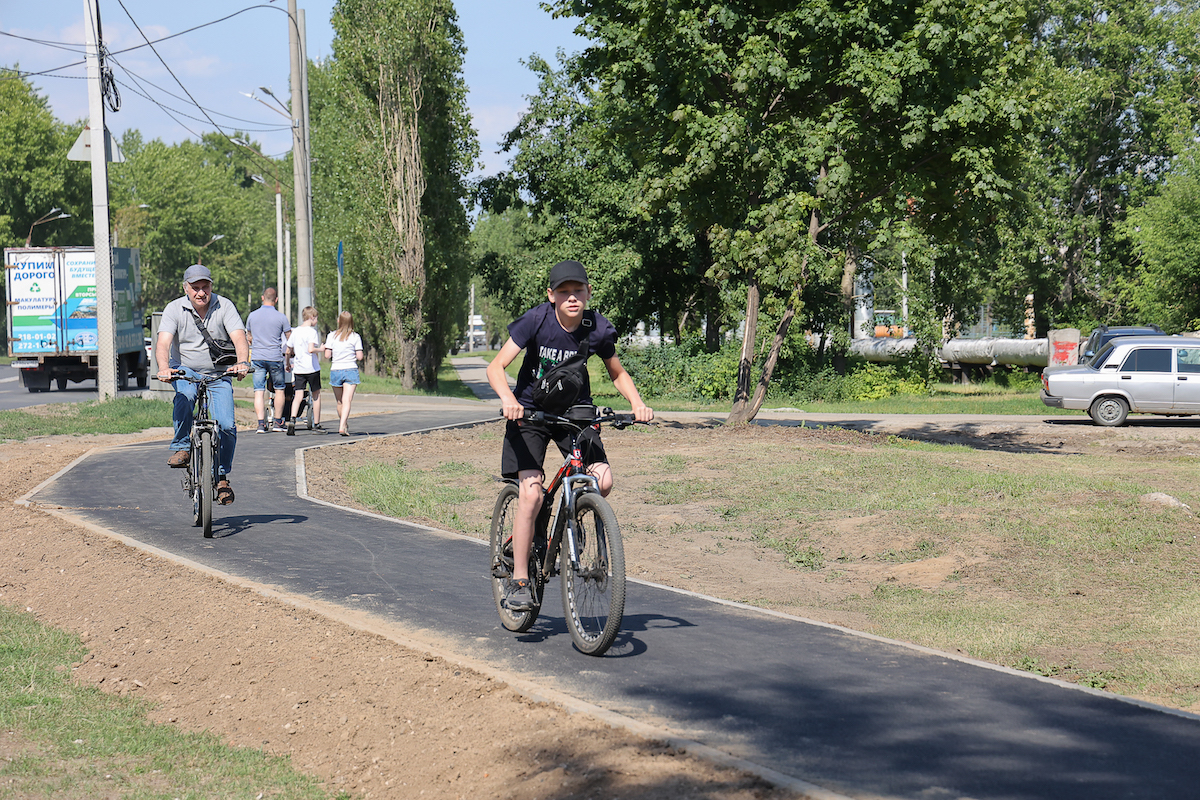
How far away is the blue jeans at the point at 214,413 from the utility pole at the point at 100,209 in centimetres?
1327

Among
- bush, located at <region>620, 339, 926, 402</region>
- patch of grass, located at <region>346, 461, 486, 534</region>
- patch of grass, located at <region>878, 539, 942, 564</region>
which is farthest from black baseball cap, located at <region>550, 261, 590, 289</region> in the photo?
bush, located at <region>620, 339, 926, 402</region>

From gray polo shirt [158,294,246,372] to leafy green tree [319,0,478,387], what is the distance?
25.9 metres

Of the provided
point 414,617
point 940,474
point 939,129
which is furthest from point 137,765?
point 939,129

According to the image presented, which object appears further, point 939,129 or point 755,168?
point 755,168

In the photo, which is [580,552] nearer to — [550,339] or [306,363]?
[550,339]

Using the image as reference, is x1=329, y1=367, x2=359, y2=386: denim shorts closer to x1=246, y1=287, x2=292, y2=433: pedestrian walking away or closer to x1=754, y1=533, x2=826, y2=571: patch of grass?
x1=246, y1=287, x2=292, y2=433: pedestrian walking away

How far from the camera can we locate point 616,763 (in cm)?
403

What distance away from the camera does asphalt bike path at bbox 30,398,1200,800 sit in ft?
13.2

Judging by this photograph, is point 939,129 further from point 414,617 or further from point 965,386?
point 965,386

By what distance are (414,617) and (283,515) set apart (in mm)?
4255

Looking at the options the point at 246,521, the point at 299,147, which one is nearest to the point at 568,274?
the point at 246,521

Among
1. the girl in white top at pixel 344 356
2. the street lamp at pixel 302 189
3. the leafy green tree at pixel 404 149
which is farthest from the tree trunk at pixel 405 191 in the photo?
the girl in white top at pixel 344 356

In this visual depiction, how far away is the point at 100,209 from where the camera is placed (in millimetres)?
21375

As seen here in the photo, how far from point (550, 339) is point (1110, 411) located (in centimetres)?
2164
